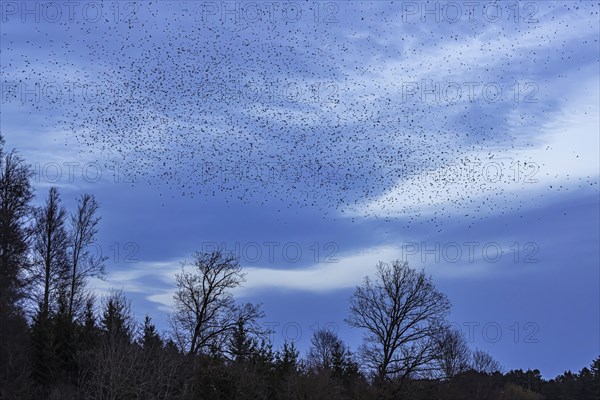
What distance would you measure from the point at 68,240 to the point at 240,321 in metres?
16.2

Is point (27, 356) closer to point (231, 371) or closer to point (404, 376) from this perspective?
point (231, 371)

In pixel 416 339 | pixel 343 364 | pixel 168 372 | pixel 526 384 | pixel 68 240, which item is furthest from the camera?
pixel 526 384

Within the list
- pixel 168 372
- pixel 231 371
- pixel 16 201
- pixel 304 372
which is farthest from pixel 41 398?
pixel 304 372

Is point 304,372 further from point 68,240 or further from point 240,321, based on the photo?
point 68,240

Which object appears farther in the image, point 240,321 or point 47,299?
point 240,321

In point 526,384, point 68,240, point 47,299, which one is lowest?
point 526,384

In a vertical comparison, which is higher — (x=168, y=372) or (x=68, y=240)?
(x=68, y=240)

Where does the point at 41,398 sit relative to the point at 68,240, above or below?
below

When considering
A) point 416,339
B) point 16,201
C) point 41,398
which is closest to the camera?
point 41,398

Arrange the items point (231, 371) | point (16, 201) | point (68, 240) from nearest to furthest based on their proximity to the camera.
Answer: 1. point (231, 371)
2. point (16, 201)
3. point (68, 240)

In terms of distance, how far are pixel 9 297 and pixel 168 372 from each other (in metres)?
10.6

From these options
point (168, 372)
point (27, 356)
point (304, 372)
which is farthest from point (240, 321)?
point (27, 356)

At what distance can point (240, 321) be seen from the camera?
2386 inches

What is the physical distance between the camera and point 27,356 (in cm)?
3634
